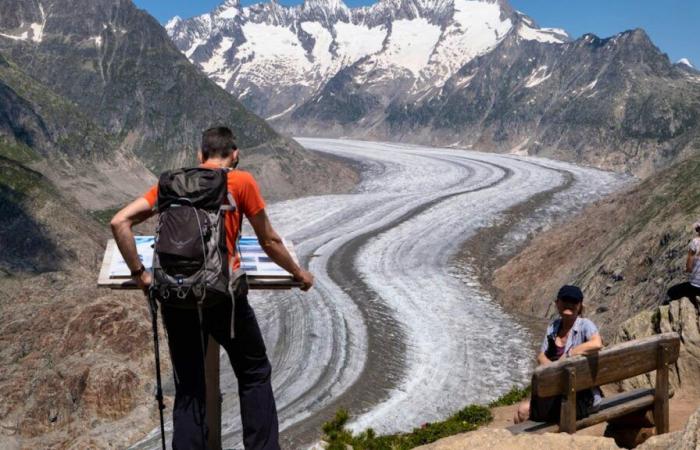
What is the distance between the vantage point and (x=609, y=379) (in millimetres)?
6414

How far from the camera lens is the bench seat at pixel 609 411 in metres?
6.35

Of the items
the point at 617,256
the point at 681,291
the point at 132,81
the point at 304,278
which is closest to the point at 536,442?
the point at 304,278

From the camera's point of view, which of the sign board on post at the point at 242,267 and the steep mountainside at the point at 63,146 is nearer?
the sign board on post at the point at 242,267

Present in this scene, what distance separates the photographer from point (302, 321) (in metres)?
20.5

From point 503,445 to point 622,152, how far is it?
209 ft

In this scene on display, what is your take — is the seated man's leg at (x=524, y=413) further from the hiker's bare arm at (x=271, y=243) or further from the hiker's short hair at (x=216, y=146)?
the hiker's short hair at (x=216, y=146)

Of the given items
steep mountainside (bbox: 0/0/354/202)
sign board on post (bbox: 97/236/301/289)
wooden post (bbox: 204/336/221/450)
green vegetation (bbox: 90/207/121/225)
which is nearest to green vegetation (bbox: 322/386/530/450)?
wooden post (bbox: 204/336/221/450)

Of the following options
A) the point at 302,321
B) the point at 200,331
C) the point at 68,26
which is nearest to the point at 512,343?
the point at 302,321

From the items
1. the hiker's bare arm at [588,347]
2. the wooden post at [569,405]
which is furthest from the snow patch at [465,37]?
the wooden post at [569,405]

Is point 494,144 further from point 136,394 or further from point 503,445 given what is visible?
point 503,445

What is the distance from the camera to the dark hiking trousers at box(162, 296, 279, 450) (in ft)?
15.8

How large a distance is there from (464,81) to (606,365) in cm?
10186

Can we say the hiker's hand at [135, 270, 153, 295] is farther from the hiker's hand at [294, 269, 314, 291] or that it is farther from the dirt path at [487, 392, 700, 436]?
the dirt path at [487, 392, 700, 436]

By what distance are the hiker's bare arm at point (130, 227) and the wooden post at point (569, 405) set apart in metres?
3.52
